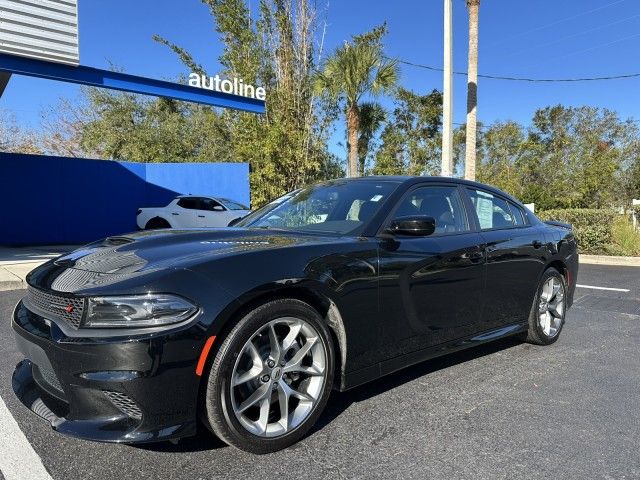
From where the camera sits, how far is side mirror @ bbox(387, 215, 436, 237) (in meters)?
3.28

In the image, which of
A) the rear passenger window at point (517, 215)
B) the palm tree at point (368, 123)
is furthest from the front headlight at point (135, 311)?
the palm tree at point (368, 123)

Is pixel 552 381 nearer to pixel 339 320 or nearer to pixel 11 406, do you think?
pixel 339 320

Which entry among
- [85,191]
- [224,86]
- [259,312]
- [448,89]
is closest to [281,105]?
[224,86]

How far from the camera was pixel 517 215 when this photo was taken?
483 centimetres

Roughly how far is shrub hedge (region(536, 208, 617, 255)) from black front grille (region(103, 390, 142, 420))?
494 inches

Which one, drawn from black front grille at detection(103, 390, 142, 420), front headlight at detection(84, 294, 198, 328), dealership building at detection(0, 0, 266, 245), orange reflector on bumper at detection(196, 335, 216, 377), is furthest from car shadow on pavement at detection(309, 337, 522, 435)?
dealership building at detection(0, 0, 266, 245)

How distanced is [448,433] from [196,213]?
41.0ft

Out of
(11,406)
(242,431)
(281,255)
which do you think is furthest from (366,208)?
(11,406)

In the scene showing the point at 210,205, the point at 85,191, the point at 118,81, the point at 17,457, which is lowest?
the point at 17,457

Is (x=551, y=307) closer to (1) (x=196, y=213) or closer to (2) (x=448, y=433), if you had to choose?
(2) (x=448, y=433)

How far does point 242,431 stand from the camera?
2.61m

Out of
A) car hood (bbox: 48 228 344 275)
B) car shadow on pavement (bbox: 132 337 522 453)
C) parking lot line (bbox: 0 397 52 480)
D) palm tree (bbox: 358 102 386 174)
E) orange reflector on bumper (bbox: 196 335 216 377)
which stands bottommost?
parking lot line (bbox: 0 397 52 480)

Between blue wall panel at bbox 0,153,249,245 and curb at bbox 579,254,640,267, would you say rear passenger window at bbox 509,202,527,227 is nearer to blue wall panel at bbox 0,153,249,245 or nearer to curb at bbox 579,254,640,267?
curb at bbox 579,254,640,267

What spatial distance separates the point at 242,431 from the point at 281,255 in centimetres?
93
